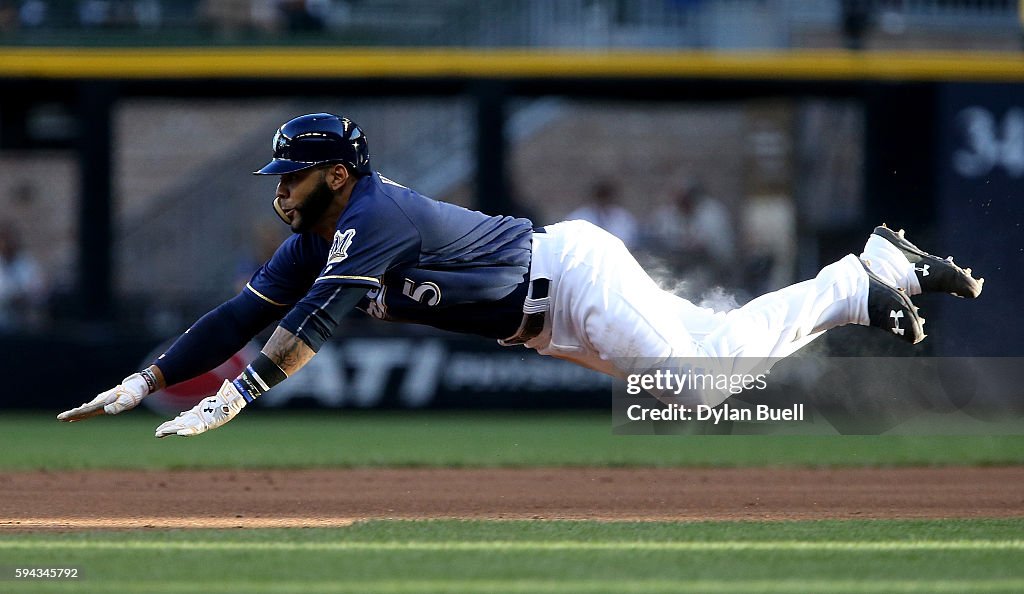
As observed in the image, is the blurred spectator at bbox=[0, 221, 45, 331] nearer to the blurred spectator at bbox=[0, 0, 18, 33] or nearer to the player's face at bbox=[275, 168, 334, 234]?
the blurred spectator at bbox=[0, 0, 18, 33]

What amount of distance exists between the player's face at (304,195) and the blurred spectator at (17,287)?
23.9 feet

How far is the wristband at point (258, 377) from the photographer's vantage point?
5.38m

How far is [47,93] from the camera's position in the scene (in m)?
12.4

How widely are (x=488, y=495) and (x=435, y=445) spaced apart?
109 inches

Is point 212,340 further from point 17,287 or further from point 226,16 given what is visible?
point 226,16

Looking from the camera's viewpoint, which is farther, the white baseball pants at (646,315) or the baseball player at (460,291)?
the white baseball pants at (646,315)

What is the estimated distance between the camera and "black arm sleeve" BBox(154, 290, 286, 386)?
608 centimetres

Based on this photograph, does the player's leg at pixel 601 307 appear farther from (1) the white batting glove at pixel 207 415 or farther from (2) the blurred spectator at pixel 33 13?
(2) the blurred spectator at pixel 33 13

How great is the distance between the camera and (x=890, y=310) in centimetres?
638

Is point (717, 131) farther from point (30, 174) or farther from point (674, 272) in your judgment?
point (30, 174)

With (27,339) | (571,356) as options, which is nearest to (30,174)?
(27,339)

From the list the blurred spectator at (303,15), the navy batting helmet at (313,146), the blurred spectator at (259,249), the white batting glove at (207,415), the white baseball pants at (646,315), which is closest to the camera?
the white batting glove at (207,415)

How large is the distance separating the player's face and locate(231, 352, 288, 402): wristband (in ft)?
2.40

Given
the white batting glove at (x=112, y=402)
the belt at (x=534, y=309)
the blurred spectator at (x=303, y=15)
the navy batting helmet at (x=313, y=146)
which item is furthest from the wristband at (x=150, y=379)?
the blurred spectator at (x=303, y=15)
